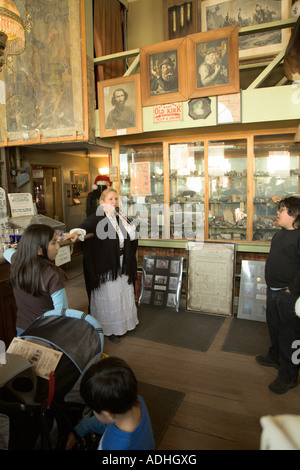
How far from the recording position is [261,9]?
4980 millimetres

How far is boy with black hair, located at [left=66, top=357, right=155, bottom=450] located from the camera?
1389 millimetres

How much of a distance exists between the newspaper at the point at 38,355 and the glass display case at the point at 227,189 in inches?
140

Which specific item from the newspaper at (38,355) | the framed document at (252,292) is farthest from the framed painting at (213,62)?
the newspaper at (38,355)

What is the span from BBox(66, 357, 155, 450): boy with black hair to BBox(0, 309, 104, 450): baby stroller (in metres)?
0.15

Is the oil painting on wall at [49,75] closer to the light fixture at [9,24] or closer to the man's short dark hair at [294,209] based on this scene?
the light fixture at [9,24]

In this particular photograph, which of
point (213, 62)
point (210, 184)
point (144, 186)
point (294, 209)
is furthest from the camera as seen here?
point (144, 186)

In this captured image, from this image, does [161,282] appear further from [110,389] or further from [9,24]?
[9,24]

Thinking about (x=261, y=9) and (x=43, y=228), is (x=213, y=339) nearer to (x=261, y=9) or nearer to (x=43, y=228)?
(x=43, y=228)

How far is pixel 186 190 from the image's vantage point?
Answer: 5.00 m

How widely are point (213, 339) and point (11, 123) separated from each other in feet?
14.1

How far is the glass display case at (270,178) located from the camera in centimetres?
452

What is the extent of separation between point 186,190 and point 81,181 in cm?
434

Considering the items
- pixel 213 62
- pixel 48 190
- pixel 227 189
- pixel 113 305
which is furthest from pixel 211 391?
pixel 48 190
